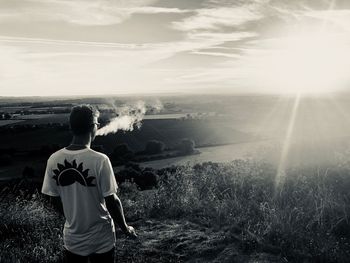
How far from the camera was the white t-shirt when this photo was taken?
8.65 feet

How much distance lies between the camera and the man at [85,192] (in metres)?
2.64

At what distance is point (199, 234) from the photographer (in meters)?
5.53

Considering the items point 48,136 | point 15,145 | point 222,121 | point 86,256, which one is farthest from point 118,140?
point 86,256

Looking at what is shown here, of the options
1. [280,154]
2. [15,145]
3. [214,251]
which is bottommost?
[15,145]

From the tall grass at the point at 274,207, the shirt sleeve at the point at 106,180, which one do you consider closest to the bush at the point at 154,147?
the tall grass at the point at 274,207

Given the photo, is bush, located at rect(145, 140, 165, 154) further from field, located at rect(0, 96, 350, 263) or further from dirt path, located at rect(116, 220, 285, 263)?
dirt path, located at rect(116, 220, 285, 263)

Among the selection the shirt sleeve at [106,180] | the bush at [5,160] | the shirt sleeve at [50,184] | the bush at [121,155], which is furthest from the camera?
the bush at [5,160]

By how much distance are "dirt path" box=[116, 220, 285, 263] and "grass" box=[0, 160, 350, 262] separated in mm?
54

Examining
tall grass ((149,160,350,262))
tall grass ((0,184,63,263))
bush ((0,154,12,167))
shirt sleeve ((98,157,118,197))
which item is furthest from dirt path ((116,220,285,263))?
bush ((0,154,12,167))

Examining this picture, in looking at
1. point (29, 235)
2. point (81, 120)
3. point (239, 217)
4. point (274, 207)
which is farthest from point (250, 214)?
point (81, 120)

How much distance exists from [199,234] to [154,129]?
53001 mm

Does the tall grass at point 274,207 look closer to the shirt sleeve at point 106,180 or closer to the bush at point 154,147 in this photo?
the shirt sleeve at point 106,180

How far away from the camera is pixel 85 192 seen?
2.70m

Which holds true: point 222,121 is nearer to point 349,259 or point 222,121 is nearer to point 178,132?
point 178,132
